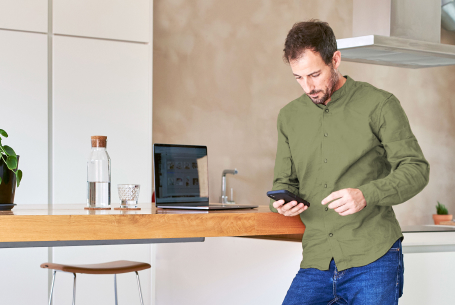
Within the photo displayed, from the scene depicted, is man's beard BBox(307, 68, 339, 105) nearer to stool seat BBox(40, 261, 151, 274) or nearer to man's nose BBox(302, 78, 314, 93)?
man's nose BBox(302, 78, 314, 93)

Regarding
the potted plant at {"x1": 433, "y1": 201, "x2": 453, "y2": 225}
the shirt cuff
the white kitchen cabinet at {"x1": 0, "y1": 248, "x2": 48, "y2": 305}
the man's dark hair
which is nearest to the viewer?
the shirt cuff

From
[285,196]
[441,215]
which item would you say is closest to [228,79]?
[441,215]

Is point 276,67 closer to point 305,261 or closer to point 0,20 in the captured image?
point 0,20

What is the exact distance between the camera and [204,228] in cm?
149

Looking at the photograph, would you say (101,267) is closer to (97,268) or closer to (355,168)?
(97,268)

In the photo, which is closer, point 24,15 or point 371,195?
point 371,195

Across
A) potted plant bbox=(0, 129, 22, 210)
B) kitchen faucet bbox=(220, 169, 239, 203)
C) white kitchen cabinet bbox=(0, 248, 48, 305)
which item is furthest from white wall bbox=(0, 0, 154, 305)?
potted plant bbox=(0, 129, 22, 210)

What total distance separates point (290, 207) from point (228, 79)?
3175 millimetres

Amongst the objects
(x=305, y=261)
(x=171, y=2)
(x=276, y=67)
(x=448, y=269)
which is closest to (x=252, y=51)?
(x=276, y=67)

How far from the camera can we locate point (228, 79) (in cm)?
459

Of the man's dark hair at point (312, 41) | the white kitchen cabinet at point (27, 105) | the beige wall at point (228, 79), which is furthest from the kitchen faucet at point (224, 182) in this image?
the man's dark hair at point (312, 41)

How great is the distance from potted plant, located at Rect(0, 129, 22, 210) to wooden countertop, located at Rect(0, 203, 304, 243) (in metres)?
0.26

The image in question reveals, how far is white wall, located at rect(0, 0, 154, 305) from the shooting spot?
10.3ft

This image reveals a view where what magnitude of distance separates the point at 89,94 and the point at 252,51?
1883 millimetres
